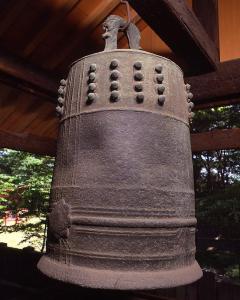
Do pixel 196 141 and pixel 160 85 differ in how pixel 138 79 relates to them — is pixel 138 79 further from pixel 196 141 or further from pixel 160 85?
pixel 196 141

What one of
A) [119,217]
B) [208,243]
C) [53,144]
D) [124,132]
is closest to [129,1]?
[124,132]

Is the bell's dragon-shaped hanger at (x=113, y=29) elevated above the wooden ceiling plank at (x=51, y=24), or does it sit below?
below

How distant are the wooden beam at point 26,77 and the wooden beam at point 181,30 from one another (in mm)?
1527

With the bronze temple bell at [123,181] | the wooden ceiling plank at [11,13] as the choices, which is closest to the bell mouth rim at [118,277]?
the bronze temple bell at [123,181]

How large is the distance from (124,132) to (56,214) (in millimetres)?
495

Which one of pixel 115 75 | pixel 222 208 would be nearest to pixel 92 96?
pixel 115 75

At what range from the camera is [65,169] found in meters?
Answer: 1.57

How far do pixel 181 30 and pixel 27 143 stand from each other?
8.37 ft

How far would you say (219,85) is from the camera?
104 inches

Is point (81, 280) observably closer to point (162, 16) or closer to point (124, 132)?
point (124, 132)

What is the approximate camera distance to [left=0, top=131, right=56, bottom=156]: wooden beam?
358cm

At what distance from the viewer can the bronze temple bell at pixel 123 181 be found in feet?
4.42

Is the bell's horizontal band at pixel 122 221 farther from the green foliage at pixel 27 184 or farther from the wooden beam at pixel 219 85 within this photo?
the green foliage at pixel 27 184

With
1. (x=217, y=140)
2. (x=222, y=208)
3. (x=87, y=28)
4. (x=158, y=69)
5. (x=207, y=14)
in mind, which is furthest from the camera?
(x=222, y=208)
